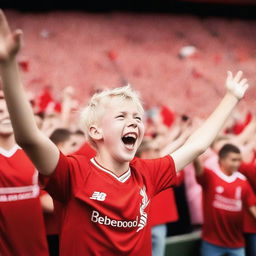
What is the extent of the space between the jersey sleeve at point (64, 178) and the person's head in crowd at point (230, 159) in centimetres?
194

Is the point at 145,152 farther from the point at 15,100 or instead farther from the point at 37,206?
the point at 15,100

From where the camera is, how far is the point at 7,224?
83.1 inches

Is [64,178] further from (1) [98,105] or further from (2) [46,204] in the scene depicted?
(2) [46,204]

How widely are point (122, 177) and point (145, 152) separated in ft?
5.11

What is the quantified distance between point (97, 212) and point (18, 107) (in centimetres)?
51

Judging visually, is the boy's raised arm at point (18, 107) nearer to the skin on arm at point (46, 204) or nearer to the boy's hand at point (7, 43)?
the boy's hand at point (7, 43)

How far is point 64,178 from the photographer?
4.95 feet

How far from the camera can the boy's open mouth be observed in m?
1.64

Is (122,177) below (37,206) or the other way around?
the other way around

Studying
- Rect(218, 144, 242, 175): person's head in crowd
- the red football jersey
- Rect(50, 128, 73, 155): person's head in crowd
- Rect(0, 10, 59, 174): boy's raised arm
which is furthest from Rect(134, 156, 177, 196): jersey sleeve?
Rect(218, 144, 242, 175): person's head in crowd

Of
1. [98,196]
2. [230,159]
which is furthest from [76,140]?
[98,196]

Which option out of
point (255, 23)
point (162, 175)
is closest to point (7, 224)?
point (162, 175)

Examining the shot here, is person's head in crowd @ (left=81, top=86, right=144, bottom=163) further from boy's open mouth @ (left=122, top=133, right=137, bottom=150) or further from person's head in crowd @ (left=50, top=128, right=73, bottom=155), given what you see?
person's head in crowd @ (left=50, top=128, right=73, bottom=155)

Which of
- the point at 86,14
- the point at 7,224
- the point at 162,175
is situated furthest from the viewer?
the point at 86,14
